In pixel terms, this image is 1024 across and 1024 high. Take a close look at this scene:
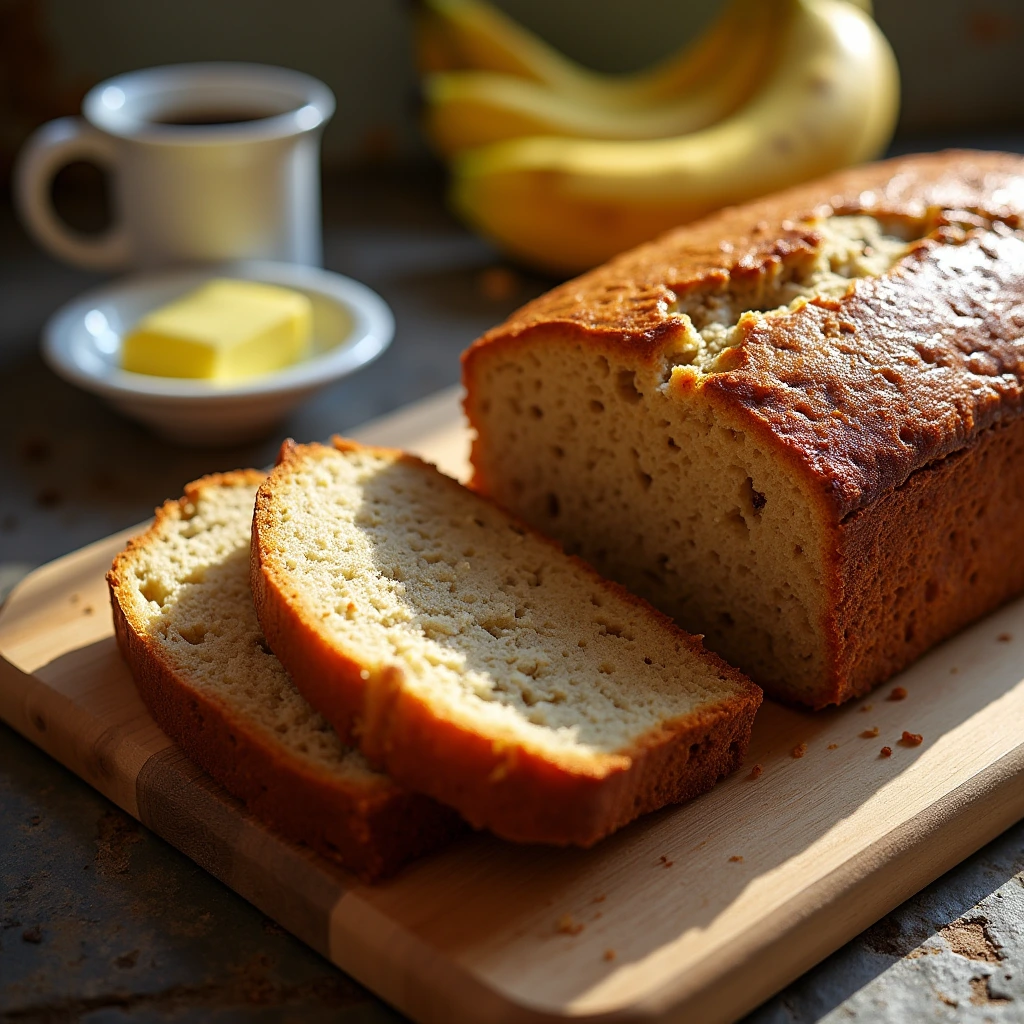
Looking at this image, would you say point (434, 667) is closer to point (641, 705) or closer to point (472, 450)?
point (641, 705)

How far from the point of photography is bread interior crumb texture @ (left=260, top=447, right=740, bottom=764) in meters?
2.10

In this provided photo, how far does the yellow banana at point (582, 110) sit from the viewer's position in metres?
4.53

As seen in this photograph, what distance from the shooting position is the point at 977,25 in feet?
17.8

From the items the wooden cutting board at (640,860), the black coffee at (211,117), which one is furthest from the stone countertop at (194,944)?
the black coffee at (211,117)

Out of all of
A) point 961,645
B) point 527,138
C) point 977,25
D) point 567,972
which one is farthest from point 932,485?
point 977,25

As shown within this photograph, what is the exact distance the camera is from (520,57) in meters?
4.80

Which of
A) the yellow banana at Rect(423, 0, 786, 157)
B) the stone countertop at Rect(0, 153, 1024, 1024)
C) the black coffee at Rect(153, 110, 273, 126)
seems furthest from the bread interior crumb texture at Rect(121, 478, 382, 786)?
the yellow banana at Rect(423, 0, 786, 157)

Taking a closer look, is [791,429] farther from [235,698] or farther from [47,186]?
[47,186]

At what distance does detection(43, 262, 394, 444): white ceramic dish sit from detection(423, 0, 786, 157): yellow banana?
100 centimetres

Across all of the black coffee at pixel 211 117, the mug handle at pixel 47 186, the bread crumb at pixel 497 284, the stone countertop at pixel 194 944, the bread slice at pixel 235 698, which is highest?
the black coffee at pixel 211 117

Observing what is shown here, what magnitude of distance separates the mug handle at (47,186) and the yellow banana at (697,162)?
44.2 inches

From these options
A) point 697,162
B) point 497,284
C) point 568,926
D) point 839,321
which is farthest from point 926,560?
point 497,284

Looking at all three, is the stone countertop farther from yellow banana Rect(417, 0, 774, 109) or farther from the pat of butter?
yellow banana Rect(417, 0, 774, 109)

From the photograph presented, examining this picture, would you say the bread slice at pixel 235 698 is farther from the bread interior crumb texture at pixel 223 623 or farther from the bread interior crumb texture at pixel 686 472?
the bread interior crumb texture at pixel 686 472
